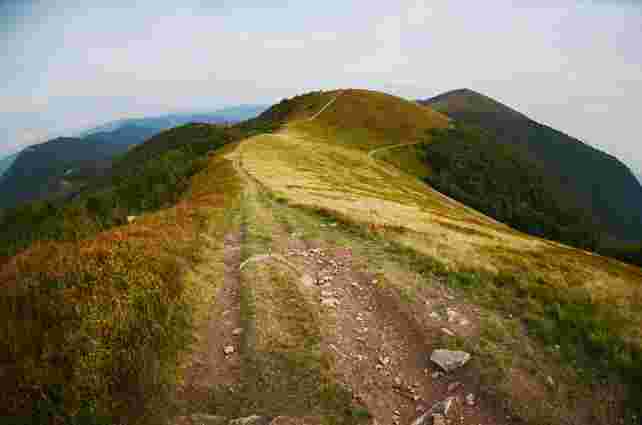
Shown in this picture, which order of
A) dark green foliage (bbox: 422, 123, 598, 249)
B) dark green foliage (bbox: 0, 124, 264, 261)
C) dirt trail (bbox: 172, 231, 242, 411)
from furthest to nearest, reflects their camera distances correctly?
dark green foliage (bbox: 422, 123, 598, 249) < dark green foliage (bbox: 0, 124, 264, 261) < dirt trail (bbox: 172, 231, 242, 411)

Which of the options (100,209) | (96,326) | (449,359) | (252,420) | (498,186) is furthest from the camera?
(498,186)

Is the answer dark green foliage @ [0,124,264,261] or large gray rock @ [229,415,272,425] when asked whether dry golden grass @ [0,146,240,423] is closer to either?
large gray rock @ [229,415,272,425]

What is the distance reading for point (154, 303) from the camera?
8180mm

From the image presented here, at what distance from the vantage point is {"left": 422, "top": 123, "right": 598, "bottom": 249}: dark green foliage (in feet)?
242

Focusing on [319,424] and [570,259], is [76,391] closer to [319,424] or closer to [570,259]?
[319,424]

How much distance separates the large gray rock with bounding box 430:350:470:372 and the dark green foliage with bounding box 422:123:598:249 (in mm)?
69340

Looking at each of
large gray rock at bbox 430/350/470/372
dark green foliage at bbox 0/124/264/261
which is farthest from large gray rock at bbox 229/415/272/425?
dark green foliage at bbox 0/124/264/261

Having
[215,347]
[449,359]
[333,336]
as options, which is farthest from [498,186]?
[215,347]

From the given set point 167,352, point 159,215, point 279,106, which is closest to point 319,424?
point 167,352

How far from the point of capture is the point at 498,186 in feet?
288

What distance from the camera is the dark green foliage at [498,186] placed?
242 feet

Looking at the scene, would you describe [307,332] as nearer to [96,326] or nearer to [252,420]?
[252,420]

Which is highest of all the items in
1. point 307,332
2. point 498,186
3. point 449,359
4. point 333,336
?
point 307,332

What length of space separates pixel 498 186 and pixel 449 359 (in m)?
92.4
